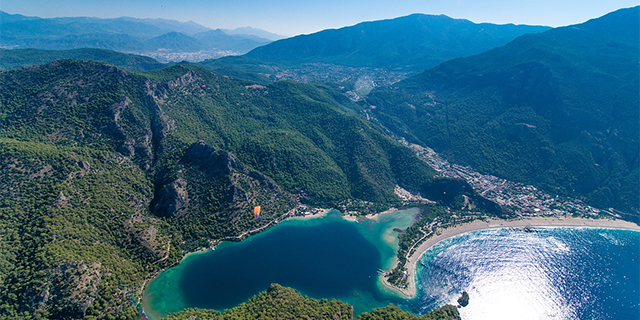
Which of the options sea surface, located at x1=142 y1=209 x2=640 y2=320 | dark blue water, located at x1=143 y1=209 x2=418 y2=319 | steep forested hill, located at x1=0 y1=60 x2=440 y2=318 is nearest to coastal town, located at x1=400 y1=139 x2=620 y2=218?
sea surface, located at x1=142 y1=209 x2=640 y2=320

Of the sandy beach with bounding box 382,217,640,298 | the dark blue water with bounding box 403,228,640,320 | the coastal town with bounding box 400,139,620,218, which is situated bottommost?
the dark blue water with bounding box 403,228,640,320

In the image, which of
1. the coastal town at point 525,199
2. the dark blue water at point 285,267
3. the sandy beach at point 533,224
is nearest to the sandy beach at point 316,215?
the dark blue water at point 285,267

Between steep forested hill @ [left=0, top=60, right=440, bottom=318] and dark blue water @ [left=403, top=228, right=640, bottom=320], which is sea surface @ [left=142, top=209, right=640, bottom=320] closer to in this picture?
dark blue water @ [left=403, top=228, right=640, bottom=320]

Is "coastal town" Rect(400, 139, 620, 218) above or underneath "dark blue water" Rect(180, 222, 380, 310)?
above

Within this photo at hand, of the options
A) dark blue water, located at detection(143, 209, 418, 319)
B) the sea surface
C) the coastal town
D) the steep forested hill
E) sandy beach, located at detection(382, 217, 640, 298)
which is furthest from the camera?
A: the coastal town

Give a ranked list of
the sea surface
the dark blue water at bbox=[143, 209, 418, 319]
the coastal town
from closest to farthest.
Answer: the dark blue water at bbox=[143, 209, 418, 319]
the sea surface
the coastal town

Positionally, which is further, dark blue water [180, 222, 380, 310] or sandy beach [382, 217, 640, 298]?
sandy beach [382, 217, 640, 298]
